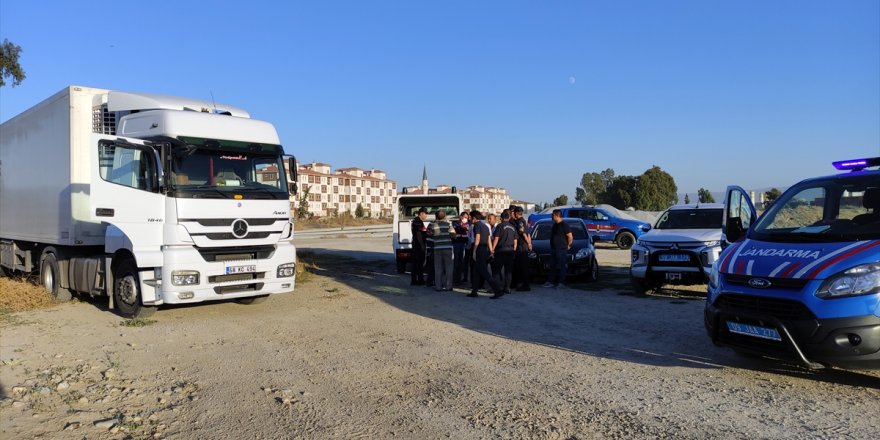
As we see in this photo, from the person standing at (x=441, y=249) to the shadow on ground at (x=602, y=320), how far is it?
0.29 meters

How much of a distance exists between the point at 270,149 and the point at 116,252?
2934mm

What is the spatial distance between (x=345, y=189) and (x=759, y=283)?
10719 cm

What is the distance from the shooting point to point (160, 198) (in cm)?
850

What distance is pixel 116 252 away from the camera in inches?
367

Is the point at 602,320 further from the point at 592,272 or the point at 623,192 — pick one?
the point at 623,192

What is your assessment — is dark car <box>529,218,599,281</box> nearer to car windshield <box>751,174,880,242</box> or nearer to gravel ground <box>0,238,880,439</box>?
gravel ground <box>0,238,880,439</box>

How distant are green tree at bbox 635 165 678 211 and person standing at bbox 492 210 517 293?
5570 centimetres

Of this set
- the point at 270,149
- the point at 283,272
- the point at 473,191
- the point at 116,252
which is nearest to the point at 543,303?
the point at 283,272

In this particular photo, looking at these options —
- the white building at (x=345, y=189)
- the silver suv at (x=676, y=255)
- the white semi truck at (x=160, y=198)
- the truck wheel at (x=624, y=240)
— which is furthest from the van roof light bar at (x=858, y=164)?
the white building at (x=345, y=189)

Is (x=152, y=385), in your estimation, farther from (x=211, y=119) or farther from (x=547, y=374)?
(x=211, y=119)

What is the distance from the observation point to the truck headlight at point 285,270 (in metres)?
9.59

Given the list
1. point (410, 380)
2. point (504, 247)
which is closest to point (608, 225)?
point (504, 247)

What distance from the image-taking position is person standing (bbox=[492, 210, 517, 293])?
37.2ft

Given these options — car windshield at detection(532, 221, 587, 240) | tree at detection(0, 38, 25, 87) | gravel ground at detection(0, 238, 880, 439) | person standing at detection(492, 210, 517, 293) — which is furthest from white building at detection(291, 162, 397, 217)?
gravel ground at detection(0, 238, 880, 439)
